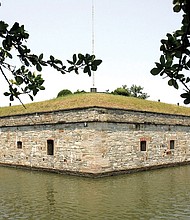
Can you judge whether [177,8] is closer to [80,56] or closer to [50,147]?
[80,56]

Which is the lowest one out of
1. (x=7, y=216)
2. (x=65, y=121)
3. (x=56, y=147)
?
(x=7, y=216)

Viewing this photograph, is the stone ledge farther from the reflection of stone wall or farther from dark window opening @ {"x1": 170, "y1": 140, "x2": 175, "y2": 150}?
dark window opening @ {"x1": 170, "y1": 140, "x2": 175, "y2": 150}

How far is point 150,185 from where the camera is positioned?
13.3m

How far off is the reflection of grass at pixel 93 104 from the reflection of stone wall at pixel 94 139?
52 centimetres

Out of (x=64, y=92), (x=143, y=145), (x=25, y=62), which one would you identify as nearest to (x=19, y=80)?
(x=25, y=62)

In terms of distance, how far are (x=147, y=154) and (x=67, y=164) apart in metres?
4.53

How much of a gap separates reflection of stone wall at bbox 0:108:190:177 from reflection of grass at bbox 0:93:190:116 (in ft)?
1.72

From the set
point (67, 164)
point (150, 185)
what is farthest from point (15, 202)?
point (67, 164)

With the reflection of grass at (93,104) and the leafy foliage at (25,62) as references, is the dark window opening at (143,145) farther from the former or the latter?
the leafy foliage at (25,62)

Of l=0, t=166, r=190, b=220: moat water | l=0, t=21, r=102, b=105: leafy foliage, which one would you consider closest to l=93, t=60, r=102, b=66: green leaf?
l=0, t=21, r=102, b=105: leafy foliage

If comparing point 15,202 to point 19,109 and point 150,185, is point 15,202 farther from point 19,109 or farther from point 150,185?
point 19,109

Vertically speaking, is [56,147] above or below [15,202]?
above

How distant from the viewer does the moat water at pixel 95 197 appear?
913 centimetres

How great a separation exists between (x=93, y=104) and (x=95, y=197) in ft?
21.0
